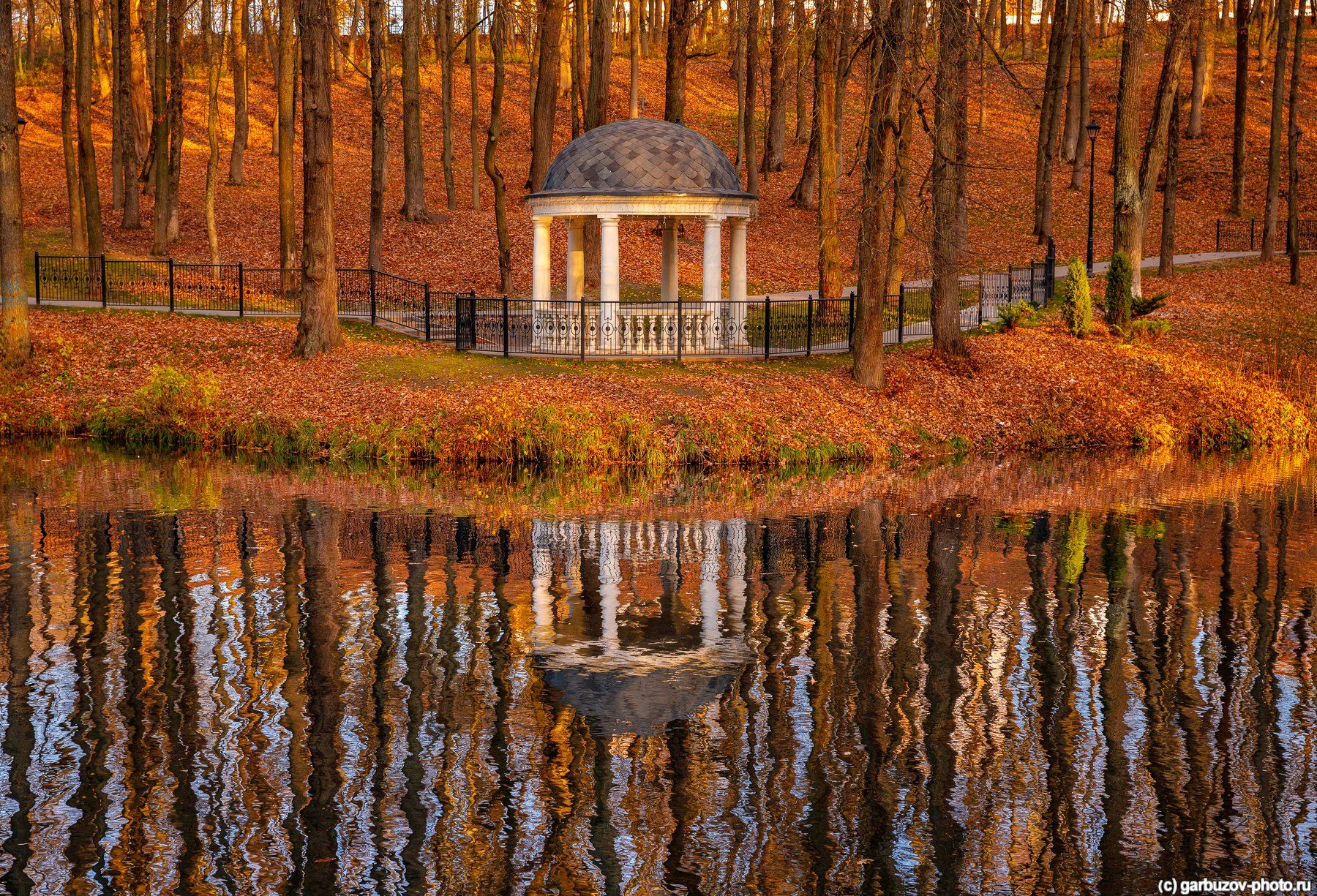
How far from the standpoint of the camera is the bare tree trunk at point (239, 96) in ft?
141

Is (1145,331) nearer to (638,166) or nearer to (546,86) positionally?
(638,166)

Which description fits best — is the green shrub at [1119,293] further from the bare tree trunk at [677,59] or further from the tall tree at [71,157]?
the tall tree at [71,157]

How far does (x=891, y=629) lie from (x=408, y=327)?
19688 millimetres

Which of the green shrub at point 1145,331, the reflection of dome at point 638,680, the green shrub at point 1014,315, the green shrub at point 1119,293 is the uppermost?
the green shrub at point 1119,293

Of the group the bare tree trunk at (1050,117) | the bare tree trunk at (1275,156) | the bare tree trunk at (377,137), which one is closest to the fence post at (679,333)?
the bare tree trunk at (377,137)

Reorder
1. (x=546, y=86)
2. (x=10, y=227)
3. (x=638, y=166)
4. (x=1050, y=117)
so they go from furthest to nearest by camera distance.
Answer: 1. (x=1050, y=117)
2. (x=546, y=86)
3. (x=638, y=166)
4. (x=10, y=227)

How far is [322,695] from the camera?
9.52 metres

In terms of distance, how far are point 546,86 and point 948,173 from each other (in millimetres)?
10811

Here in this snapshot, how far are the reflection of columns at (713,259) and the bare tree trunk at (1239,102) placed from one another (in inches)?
791

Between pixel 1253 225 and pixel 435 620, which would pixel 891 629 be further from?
pixel 1253 225

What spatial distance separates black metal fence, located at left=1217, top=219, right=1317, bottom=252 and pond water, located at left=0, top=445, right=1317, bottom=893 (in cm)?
3030

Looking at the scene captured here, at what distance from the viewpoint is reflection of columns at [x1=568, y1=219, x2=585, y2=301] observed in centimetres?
2952

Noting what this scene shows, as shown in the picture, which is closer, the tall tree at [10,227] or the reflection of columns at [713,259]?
the tall tree at [10,227]

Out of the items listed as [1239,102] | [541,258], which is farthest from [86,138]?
[1239,102]
